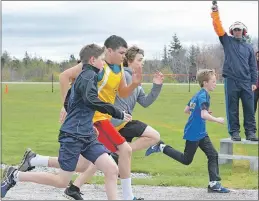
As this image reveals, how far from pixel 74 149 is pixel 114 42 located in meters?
1.51

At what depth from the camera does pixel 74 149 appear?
19.5 ft

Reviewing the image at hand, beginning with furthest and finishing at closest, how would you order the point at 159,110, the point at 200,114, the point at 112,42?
the point at 159,110, the point at 200,114, the point at 112,42

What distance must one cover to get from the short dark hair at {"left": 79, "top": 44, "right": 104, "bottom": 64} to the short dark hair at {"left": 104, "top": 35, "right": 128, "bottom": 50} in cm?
72

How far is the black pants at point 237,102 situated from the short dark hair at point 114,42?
12.0 feet

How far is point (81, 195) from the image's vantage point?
288 inches

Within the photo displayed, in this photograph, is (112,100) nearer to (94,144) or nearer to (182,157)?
(94,144)

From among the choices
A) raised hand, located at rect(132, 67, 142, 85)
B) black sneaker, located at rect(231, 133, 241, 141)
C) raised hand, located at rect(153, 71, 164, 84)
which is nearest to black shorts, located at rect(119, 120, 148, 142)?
raised hand, located at rect(153, 71, 164, 84)

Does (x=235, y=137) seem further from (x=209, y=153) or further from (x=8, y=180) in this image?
(x=8, y=180)

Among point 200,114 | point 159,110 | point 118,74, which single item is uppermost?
point 118,74

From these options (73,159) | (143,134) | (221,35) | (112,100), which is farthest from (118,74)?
(221,35)

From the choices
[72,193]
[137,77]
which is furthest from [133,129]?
[72,193]

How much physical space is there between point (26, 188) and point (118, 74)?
210cm

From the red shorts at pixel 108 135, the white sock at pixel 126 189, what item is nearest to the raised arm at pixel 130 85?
the red shorts at pixel 108 135

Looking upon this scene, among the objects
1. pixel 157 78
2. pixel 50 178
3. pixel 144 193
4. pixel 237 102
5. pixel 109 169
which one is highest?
pixel 157 78
